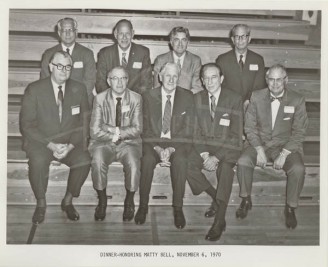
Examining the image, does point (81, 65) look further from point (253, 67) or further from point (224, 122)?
point (253, 67)

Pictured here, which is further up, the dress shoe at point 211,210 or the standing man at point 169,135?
the standing man at point 169,135

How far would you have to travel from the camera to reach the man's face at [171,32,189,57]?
11.3 feet

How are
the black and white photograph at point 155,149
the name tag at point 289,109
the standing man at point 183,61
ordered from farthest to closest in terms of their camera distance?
the standing man at point 183,61 < the name tag at point 289,109 < the black and white photograph at point 155,149

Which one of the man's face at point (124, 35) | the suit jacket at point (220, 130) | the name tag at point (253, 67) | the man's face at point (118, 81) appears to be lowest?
the suit jacket at point (220, 130)

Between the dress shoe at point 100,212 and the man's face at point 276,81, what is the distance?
1452 mm

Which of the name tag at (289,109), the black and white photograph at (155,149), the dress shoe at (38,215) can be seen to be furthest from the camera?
the name tag at (289,109)

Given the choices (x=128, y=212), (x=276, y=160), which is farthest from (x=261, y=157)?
(x=128, y=212)

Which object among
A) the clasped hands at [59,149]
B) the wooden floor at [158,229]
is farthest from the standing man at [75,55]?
the wooden floor at [158,229]

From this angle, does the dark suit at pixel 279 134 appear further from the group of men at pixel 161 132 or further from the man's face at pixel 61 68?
the man's face at pixel 61 68

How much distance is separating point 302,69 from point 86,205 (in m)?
1.90

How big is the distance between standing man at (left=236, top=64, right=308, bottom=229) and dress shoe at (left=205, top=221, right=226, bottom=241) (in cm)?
18

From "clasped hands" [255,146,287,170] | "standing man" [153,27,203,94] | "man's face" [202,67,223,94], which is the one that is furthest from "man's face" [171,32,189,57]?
"clasped hands" [255,146,287,170]

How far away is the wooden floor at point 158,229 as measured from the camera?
124 inches

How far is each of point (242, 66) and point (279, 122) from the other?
1.66 feet
